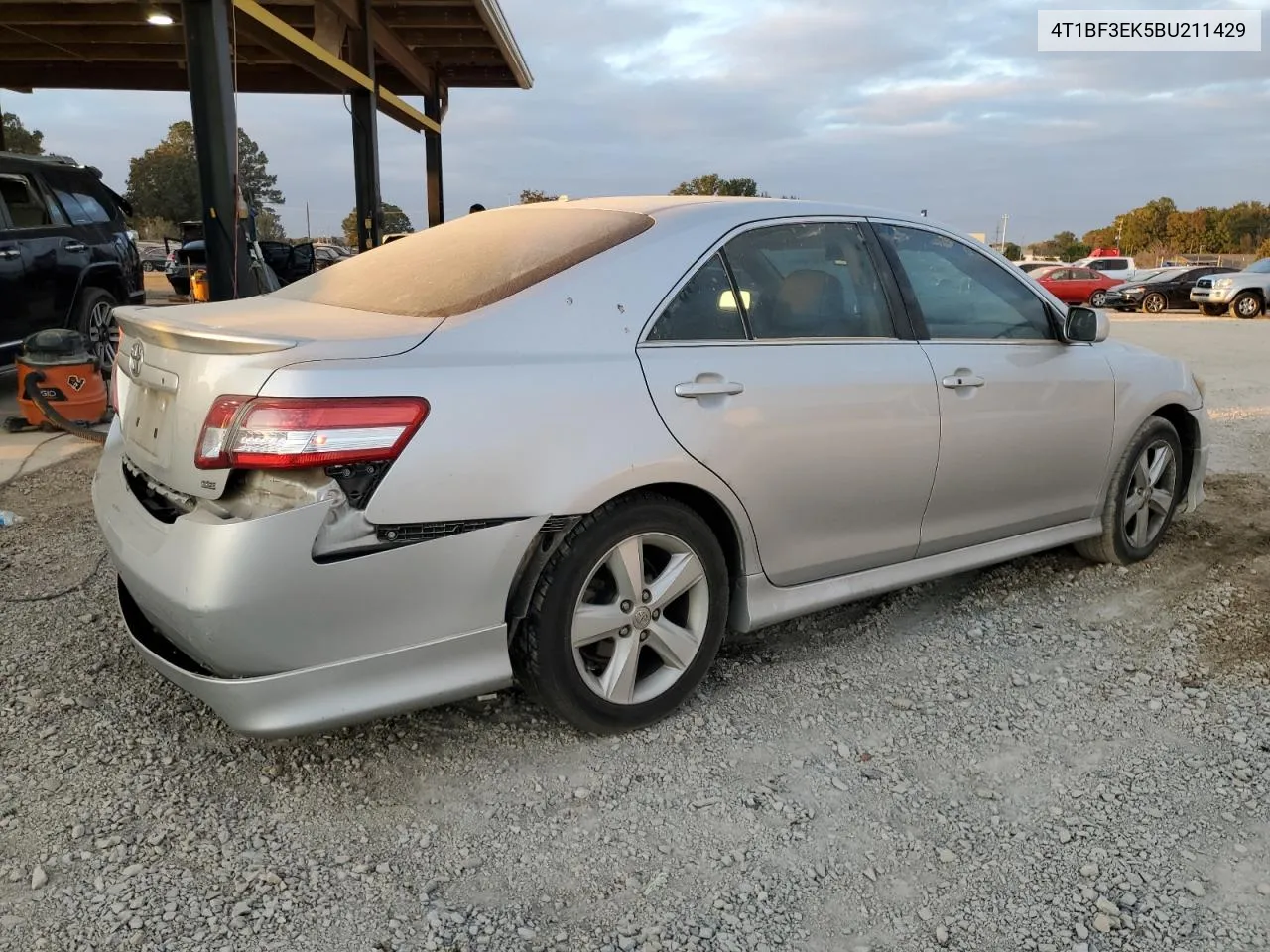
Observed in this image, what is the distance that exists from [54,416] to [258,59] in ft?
27.6

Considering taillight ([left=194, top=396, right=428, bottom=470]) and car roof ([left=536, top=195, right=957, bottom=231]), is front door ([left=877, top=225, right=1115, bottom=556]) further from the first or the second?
taillight ([left=194, top=396, right=428, bottom=470])

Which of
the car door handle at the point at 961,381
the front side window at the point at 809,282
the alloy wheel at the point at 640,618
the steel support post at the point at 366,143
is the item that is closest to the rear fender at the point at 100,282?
the steel support post at the point at 366,143

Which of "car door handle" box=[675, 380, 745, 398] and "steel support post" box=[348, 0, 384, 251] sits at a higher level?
"steel support post" box=[348, 0, 384, 251]

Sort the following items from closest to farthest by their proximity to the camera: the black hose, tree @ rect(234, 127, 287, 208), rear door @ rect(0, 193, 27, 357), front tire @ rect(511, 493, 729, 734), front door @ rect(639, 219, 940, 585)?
1. front tire @ rect(511, 493, 729, 734)
2. front door @ rect(639, 219, 940, 585)
3. the black hose
4. rear door @ rect(0, 193, 27, 357)
5. tree @ rect(234, 127, 287, 208)

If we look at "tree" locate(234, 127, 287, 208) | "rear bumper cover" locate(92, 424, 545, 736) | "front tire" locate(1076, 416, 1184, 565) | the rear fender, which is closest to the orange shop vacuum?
the rear fender

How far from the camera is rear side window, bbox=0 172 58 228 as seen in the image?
24.1 ft

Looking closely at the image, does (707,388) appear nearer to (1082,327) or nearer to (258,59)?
(1082,327)

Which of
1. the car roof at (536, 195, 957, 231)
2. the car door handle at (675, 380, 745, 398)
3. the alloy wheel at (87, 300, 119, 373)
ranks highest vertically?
the car roof at (536, 195, 957, 231)

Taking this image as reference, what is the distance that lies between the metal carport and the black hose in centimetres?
156

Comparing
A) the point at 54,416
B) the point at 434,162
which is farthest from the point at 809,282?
the point at 434,162

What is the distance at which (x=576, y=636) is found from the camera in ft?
8.73

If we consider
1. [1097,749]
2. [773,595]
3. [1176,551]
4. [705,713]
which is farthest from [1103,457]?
[705,713]

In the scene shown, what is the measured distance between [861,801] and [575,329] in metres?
1.50

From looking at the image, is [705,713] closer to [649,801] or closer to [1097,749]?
[649,801]
